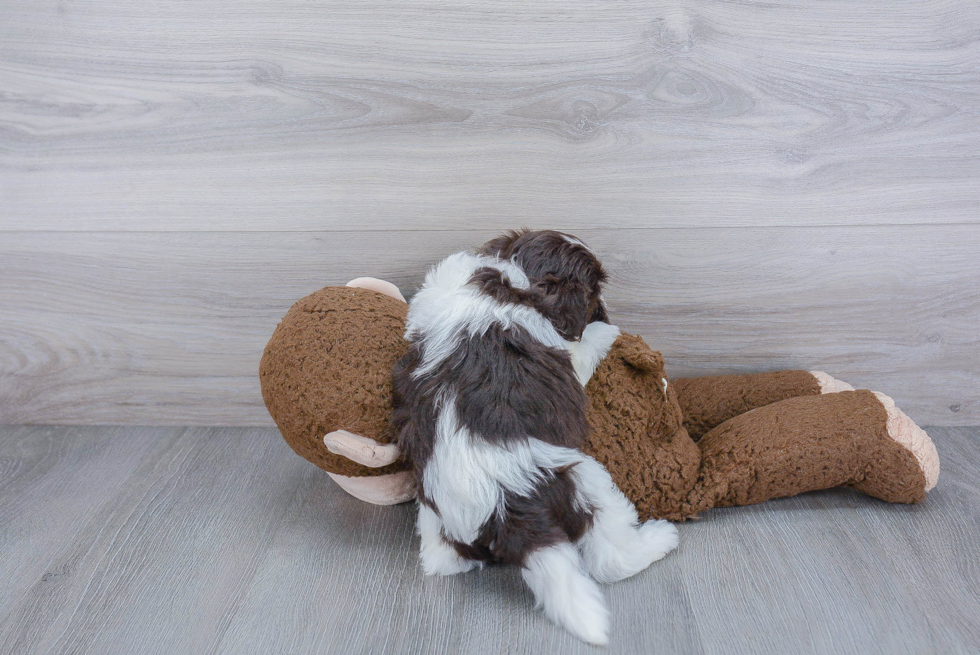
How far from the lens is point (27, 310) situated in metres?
1.26

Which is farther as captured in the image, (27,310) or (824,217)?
(27,310)

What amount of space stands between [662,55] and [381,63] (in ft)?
1.48

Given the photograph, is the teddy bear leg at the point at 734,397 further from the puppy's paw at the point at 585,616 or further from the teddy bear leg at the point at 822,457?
the puppy's paw at the point at 585,616

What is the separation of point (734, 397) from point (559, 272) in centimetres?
46

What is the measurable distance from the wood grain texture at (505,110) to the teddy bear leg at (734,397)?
0.28 meters

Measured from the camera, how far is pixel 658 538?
0.93 m

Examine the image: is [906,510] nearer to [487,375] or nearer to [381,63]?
[487,375]

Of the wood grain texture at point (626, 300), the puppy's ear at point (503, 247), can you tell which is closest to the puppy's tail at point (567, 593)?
the puppy's ear at point (503, 247)

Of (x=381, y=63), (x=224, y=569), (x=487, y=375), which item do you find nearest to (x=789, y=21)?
(x=381, y=63)

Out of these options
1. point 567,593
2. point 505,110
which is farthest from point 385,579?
point 505,110

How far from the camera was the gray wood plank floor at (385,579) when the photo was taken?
2.69 feet

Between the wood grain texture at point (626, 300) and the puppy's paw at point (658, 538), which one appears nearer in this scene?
the puppy's paw at point (658, 538)

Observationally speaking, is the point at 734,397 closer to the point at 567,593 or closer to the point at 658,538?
the point at 658,538

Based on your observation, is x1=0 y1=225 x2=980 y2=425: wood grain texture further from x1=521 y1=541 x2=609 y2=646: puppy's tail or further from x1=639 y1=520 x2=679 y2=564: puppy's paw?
x1=521 y1=541 x2=609 y2=646: puppy's tail
